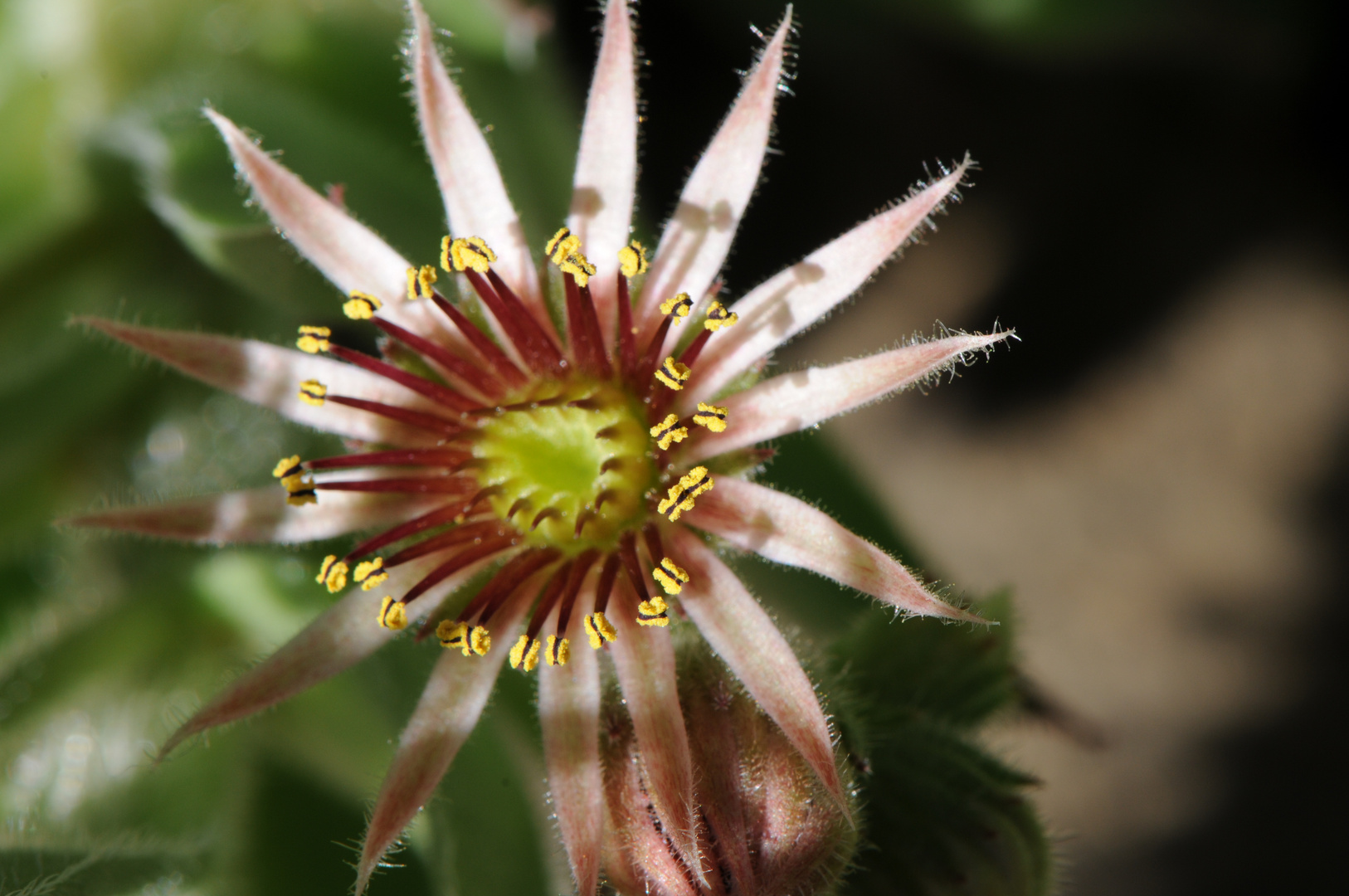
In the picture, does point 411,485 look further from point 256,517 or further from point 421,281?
point 421,281

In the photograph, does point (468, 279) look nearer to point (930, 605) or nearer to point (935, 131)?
point (930, 605)

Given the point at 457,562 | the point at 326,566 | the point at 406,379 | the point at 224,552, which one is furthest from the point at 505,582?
the point at 224,552

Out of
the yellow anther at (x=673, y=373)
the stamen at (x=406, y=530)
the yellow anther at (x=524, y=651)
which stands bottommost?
the yellow anther at (x=524, y=651)

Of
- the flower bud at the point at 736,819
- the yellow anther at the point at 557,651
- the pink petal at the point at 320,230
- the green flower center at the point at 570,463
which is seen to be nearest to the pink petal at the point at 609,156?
the green flower center at the point at 570,463

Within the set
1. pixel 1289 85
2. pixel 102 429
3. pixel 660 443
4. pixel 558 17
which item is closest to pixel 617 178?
pixel 660 443

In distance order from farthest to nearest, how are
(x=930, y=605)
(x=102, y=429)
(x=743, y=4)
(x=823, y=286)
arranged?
(x=743, y=4) < (x=102, y=429) < (x=823, y=286) < (x=930, y=605)

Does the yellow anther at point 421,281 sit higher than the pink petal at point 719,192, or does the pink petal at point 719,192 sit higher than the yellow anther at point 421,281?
the pink petal at point 719,192

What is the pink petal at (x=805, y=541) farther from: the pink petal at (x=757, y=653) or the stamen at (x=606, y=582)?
the stamen at (x=606, y=582)

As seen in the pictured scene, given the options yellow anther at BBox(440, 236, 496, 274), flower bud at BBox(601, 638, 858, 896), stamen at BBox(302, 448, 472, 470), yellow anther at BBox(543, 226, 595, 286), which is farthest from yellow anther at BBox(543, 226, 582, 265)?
flower bud at BBox(601, 638, 858, 896)

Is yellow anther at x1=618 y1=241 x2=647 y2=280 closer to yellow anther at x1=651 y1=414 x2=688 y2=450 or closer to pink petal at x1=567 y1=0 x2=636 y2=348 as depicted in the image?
pink petal at x1=567 y1=0 x2=636 y2=348
